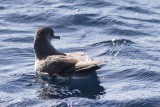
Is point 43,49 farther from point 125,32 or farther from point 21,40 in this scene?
point 125,32

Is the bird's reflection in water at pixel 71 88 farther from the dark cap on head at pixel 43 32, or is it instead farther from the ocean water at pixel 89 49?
the dark cap on head at pixel 43 32

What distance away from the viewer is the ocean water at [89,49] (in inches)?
325

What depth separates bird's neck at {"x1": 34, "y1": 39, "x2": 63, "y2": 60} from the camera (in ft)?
33.3

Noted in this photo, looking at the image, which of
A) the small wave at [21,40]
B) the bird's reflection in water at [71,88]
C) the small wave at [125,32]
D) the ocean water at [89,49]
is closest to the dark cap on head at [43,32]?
the ocean water at [89,49]

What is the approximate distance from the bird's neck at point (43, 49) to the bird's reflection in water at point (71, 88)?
811 mm

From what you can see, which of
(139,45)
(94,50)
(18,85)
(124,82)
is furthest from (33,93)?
(139,45)

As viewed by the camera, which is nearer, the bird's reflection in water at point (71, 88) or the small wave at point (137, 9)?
the bird's reflection in water at point (71, 88)

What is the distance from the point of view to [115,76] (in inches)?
389

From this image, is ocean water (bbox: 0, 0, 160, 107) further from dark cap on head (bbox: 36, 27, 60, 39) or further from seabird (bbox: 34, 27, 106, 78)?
dark cap on head (bbox: 36, 27, 60, 39)

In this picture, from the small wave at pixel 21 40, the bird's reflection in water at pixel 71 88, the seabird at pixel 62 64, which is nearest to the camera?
the bird's reflection in water at pixel 71 88

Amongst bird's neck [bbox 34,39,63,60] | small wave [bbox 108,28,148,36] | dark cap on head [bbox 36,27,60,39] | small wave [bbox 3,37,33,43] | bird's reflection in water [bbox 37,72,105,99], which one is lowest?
bird's reflection in water [bbox 37,72,105,99]

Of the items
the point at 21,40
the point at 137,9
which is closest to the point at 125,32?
the point at 137,9

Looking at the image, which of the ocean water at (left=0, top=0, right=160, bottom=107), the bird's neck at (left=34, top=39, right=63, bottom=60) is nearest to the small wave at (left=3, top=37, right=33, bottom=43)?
the ocean water at (left=0, top=0, right=160, bottom=107)

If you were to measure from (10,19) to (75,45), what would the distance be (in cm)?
446
